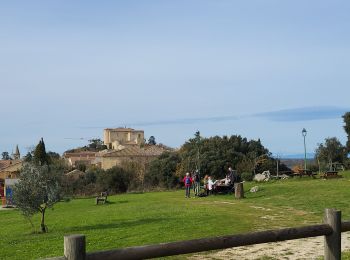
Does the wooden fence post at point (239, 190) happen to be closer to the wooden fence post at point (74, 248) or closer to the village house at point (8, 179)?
the village house at point (8, 179)

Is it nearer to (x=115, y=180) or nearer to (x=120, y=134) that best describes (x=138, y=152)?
(x=115, y=180)

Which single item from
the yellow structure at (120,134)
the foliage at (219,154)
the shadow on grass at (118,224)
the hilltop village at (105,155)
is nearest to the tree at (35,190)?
the shadow on grass at (118,224)

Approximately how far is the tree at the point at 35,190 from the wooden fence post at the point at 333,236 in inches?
609

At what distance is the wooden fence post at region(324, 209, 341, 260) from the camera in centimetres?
555

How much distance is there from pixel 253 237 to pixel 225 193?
25.3m

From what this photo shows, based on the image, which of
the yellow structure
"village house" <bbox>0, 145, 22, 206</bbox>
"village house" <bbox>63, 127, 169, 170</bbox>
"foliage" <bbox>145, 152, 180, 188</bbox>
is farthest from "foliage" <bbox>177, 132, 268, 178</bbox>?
the yellow structure

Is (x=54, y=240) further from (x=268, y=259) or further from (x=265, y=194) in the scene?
(x=265, y=194)

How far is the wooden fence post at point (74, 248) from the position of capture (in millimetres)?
4211

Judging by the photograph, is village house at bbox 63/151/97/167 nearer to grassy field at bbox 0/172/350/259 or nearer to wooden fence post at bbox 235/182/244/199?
wooden fence post at bbox 235/182/244/199

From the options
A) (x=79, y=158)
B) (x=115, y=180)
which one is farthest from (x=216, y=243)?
(x=79, y=158)

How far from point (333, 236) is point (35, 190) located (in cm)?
1589

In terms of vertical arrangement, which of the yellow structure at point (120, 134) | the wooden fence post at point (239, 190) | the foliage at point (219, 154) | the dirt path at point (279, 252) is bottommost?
the dirt path at point (279, 252)

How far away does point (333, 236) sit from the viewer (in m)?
5.56

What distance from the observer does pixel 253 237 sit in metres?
5.09
